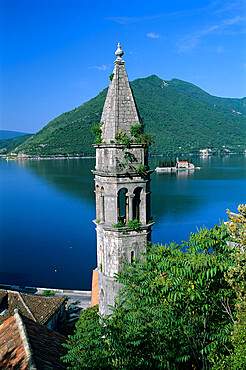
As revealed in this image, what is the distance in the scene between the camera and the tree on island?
6691mm

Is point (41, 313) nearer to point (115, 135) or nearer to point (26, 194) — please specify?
point (115, 135)

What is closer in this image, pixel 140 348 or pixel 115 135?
pixel 140 348

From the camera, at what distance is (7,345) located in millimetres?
8227

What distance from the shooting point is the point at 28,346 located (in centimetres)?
782

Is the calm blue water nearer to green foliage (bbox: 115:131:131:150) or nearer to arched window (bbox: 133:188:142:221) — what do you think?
arched window (bbox: 133:188:142:221)

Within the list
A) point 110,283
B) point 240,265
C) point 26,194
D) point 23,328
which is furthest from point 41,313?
point 26,194

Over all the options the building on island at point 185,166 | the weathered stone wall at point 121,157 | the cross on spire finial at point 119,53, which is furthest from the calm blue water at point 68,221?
the building on island at point 185,166

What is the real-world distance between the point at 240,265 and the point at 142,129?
6.33 m

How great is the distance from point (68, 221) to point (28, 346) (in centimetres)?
4949

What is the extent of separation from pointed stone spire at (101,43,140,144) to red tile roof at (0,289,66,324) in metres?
12.6

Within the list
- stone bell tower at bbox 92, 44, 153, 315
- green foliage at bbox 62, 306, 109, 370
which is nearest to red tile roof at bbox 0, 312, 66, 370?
green foliage at bbox 62, 306, 109, 370

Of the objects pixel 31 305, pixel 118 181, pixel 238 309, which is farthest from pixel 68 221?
pixel 238 309

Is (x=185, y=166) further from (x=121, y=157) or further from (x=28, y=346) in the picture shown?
(x=28, y=346)

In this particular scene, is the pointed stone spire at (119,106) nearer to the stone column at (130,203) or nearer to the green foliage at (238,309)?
the stone column at (130,203)
